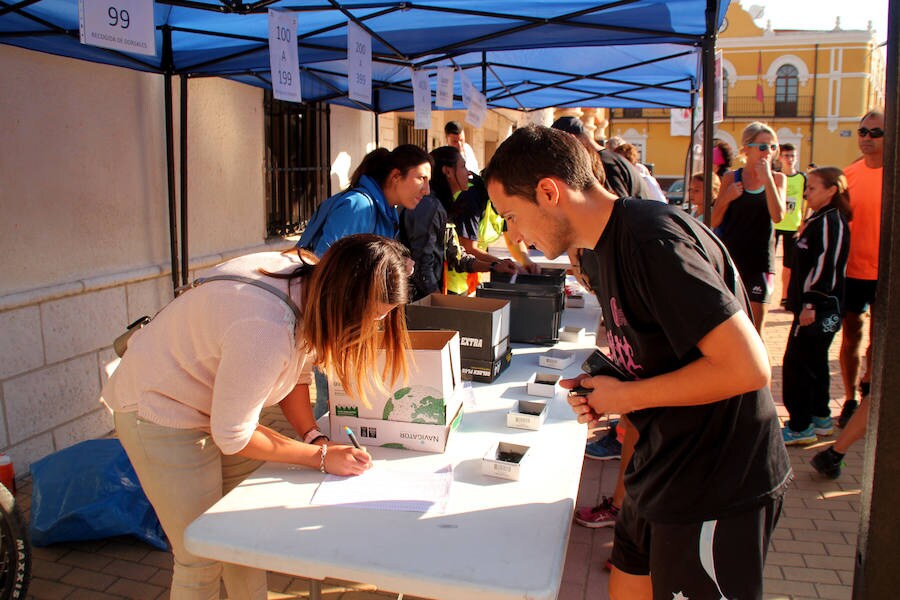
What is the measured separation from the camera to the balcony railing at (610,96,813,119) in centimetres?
3291

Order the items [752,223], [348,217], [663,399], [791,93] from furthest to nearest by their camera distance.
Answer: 1. [791,93]
2. [752,223]
3. [348,217]
4. [663,399]

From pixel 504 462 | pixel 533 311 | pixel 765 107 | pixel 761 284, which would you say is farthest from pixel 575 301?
pixel 765 107

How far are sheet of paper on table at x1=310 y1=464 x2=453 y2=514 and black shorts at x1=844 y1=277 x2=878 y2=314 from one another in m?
3.36

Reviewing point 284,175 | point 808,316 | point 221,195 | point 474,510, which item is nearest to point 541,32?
point 808,316

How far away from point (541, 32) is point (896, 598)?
3.95 metres

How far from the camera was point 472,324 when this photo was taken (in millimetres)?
2578

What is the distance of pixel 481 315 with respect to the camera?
2547 millimetres

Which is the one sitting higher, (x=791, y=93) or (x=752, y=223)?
(x=791, y=93)

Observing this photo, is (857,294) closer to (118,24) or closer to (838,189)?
(838,189)

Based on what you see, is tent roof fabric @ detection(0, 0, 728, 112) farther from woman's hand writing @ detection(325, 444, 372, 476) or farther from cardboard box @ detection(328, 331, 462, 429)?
woman's hand writing @ detection(325, 444, 372, 476)

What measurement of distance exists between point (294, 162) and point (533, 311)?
4305 millimetres

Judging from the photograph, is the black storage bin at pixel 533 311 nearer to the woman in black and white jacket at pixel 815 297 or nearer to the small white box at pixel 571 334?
the small white box at pixel 571 334

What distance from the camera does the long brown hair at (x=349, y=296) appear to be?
5.28 feet

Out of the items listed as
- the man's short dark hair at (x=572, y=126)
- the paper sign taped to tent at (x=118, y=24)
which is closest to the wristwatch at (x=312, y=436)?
the paper sign taped to tent at (x=118, y=24)
